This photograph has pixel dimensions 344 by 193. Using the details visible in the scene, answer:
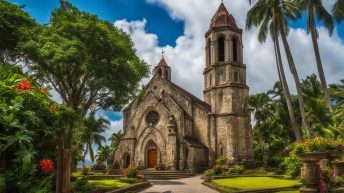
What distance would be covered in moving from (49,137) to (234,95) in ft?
107

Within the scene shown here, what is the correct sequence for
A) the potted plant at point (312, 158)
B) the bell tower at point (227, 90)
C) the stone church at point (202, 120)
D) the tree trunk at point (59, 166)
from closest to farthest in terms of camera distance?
the tree trunk at point (59, 166)
the potted plant at point (312, 158)
the stone church at point (202, 120)
the bell tower at point (227, 90)

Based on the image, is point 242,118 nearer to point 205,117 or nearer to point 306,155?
point 205,117

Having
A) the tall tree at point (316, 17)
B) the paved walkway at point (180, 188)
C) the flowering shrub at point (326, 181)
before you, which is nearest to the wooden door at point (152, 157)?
the paved walkway at point (180, 188)

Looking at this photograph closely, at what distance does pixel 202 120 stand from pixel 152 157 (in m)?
7.35

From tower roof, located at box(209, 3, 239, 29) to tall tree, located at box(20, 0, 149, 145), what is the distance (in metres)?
24.2

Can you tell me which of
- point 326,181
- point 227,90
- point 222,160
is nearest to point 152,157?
point 222,160

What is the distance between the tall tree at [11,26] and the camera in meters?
18.8

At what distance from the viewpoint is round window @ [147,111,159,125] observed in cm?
4156

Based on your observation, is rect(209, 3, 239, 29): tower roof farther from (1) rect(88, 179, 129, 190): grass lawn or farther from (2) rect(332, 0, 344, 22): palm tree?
(1) rect(88, 179, 129, 190): grass lawn

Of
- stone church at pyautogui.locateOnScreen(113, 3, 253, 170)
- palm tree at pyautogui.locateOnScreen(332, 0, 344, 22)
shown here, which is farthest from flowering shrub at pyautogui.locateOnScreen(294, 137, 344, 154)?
stone church at pyautogui.locateOnScreen(113, 3, 253, 170)

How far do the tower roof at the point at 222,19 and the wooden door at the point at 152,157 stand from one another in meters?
17.5

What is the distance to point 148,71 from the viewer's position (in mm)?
24500

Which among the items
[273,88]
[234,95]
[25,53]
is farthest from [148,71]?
[273,88]

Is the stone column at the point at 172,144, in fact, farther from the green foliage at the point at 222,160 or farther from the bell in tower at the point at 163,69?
the bell in tower at the point at 163,69
